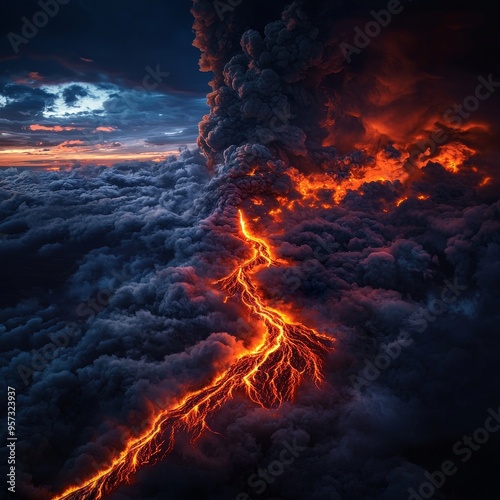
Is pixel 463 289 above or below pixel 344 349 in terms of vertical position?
above

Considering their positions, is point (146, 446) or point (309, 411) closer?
point (146, 446)

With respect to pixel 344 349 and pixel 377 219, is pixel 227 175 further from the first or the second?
pixel 344 349

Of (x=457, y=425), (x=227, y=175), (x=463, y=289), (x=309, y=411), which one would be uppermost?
(x=227, y=175)

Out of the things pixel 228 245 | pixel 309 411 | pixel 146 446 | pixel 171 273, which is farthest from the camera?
pixel 228 245

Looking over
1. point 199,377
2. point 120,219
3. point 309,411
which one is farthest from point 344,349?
point 120,219

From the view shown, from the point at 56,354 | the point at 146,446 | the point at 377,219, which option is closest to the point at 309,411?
the point at 146,446

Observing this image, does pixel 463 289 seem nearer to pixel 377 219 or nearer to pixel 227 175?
pixel 377 219

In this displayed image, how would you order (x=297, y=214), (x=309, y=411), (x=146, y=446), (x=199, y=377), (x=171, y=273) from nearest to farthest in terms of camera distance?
(x=146, y=446)
(x=309, y=411)
(x=199, y=377)
(x=171, y=273)
(x=297, y=214)
